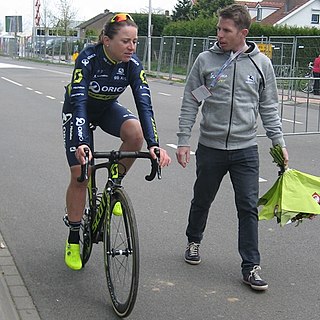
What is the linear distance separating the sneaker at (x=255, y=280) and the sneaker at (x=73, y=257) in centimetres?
119

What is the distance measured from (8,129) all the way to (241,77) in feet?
31.7

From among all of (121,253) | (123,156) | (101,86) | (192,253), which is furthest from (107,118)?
(192,253)

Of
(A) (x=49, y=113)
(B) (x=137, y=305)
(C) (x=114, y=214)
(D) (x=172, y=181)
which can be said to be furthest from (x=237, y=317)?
(A) (x=49, y=113)

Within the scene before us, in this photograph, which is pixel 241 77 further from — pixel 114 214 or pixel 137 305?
pixel 137 305

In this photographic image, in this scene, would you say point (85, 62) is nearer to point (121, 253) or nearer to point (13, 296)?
point (121, 253)

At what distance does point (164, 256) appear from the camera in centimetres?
583

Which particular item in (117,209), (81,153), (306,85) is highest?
(81,153)

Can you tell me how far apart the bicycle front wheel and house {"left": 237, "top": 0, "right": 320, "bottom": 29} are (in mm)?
65941

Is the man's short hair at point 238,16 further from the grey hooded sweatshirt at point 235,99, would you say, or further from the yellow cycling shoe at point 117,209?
the yellow cycling shoe at point 117,209

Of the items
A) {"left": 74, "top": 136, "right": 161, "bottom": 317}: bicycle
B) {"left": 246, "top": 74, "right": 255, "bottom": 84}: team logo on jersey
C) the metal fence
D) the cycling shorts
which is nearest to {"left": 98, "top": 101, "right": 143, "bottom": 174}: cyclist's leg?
the cycling shorts

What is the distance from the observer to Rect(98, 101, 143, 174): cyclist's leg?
5035 mm

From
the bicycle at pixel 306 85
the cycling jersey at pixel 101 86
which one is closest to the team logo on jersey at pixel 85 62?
the cycling jersey at pixel 101 86

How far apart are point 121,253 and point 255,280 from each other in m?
1.12

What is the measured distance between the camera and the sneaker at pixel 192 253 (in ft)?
18.4
